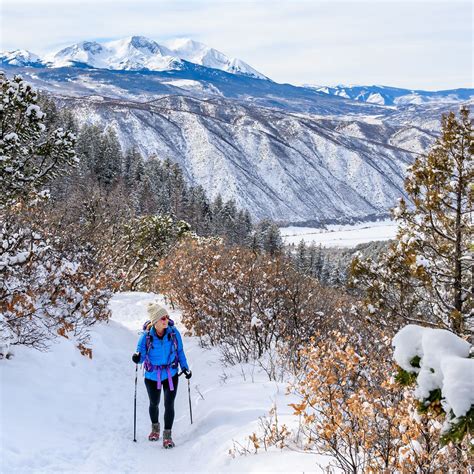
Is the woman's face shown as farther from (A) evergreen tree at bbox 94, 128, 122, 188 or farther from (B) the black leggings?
(A) evergreen tree at bbox 94, 128, 122, 188

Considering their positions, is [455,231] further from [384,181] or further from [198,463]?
[384,181]

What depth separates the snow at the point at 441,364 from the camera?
5.46 ft

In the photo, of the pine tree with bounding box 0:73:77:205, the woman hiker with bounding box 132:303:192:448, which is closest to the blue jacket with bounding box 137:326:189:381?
the woman hiker with bounding box 132:303:192:448

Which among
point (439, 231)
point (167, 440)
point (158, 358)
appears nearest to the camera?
point (167, 440)

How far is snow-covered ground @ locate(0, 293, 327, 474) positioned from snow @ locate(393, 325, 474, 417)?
2696 millimetres

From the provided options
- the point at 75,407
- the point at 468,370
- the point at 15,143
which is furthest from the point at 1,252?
the point at 468,370

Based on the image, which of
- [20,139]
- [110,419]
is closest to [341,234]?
[20,139]

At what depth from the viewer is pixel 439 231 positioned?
8008 mm

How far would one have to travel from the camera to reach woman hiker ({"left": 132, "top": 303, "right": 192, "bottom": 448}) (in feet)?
19.7

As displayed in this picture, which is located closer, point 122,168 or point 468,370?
point 468,370

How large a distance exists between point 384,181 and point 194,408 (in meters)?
193

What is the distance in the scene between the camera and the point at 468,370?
1696 millimetres

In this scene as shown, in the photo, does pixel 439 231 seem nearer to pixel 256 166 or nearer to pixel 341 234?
pixel 341 234

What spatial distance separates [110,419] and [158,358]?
3.70 ft
